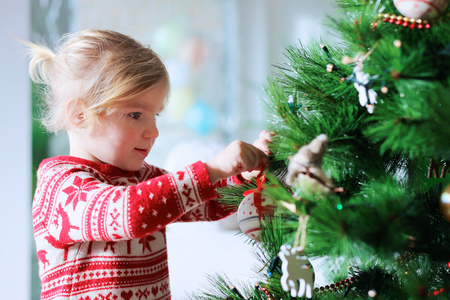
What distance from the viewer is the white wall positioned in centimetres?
122

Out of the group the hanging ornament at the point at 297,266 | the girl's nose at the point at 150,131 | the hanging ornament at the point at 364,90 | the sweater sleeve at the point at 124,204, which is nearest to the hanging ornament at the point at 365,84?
the hanging ornament at the point at 364,90

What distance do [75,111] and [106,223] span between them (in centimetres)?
26

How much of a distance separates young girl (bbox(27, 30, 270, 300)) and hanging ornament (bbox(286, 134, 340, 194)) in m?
0.16

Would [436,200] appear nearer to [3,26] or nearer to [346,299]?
[346,299]

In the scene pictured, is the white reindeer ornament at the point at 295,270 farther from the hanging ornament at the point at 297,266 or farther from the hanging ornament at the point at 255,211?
the hanging ornament at the point at 255,211

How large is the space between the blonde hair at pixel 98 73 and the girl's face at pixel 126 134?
15 millimetres

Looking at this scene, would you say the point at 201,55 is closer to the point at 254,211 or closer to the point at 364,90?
the point at 254,211

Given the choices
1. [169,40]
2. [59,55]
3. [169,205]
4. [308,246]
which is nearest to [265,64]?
[169,40]

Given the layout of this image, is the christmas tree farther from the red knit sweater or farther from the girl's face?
the girl's face

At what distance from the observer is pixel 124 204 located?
0.62m

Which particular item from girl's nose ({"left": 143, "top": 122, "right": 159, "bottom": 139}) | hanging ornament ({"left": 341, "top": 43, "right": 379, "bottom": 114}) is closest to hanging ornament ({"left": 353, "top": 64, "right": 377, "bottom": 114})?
hanging ornament ({"left": 341, "top": 43, "right": 379, "bottom": 114})

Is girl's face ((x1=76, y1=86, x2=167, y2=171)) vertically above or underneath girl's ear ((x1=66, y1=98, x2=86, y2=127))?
underneath

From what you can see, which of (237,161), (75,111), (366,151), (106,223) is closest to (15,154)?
(75,111)

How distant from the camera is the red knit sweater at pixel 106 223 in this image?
63 centimetres
